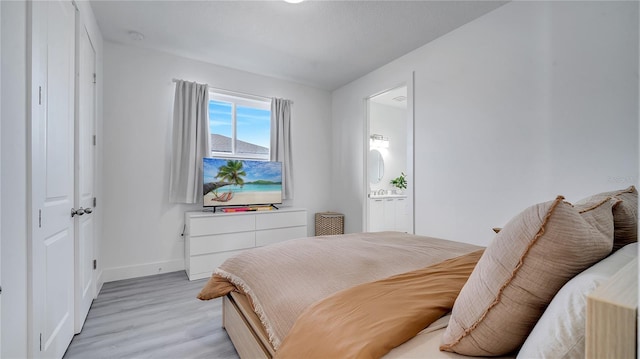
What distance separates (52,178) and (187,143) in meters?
2.04

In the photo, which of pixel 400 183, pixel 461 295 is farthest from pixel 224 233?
pixel 400 183

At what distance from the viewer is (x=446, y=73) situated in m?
3.02

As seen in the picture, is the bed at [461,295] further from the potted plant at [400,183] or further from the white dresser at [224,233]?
the potted plant at [400,183]

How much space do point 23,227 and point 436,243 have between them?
93.8 inches

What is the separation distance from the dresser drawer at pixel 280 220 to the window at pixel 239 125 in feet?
3.29


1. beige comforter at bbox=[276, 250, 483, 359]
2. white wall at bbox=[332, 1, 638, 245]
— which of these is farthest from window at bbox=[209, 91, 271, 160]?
beige comforter at bbox=[276, 250, 483, 359]

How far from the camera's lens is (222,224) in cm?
341

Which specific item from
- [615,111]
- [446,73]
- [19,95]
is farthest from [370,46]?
[19,95]

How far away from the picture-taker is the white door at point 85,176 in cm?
197

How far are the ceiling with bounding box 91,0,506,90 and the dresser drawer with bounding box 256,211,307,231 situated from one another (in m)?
2.12

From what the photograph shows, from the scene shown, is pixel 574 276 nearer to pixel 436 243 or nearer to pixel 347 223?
pixel 436 243

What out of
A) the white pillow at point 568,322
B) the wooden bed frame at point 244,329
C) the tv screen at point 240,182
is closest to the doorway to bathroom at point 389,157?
the tv screen at point 240,182

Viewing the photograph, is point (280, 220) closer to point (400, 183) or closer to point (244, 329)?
point (244, 329)

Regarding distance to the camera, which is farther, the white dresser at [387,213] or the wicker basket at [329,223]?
the white dresser at [387,213]
